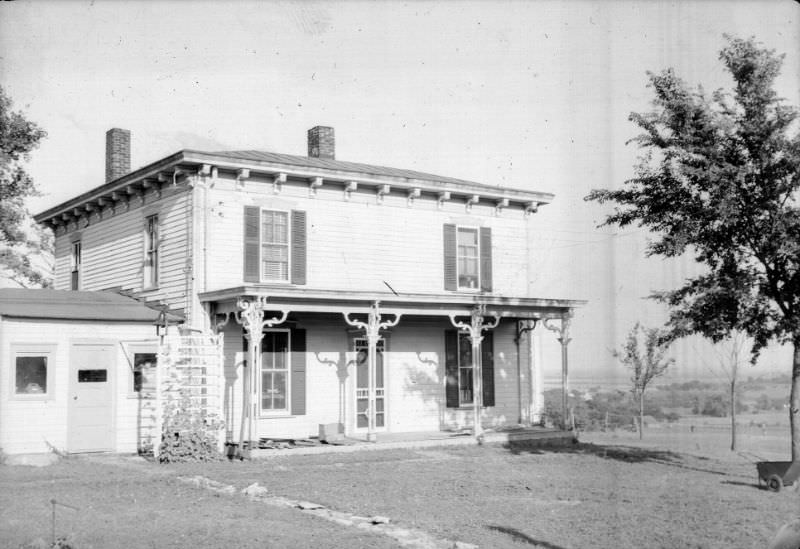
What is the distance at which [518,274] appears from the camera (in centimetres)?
2503

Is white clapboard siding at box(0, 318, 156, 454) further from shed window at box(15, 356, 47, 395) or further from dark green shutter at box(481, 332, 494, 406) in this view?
dark green shutter at box(481, 332, 494, 406)

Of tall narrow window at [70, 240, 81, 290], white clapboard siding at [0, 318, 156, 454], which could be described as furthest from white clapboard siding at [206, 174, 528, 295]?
tall narrow window at [70, 240, 81, 290]

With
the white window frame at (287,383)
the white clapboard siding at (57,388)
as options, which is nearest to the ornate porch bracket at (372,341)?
the white window frame at (287,383)

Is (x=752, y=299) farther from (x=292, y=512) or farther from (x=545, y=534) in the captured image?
(x=292, y=512)

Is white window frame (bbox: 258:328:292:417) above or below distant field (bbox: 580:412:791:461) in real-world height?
above

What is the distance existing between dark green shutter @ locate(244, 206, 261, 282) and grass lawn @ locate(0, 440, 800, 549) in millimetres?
4513

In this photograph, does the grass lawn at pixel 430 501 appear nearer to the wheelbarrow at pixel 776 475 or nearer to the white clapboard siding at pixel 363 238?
the wheelbarrow at pixel 776 475

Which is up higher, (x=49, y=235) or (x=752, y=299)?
(x=49, y=235)

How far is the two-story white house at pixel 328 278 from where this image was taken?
20125 millimetres

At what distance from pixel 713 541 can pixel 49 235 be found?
114ft

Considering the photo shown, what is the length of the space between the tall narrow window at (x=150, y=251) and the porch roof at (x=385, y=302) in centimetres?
259

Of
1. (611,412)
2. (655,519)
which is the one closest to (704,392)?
(611,412)

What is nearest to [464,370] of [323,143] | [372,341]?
[372,341]

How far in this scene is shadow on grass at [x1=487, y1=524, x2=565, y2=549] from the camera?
9.74 meters
